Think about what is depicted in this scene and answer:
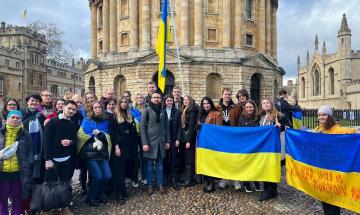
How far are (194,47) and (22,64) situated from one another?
41472 mm

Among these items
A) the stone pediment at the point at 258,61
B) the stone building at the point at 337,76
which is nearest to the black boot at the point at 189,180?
the stone pediment at the point at 258,61

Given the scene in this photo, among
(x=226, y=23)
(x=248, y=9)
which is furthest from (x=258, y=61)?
(x=248, y=9)

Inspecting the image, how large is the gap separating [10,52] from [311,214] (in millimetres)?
62670

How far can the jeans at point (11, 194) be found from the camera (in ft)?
20.5

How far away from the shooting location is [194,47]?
33.6 meters

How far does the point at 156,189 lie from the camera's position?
29.2 feet

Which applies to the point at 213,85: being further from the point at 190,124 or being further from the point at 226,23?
the point at 190,124

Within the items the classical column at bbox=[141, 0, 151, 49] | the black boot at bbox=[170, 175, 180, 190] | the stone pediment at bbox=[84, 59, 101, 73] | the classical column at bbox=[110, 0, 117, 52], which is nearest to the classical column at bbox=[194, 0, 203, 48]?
the classical column at bbox=[141, 0, 151, 49]

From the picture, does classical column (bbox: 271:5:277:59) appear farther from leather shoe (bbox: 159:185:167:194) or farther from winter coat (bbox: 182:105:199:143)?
leather shoe (bbox: 159:185:167:194)

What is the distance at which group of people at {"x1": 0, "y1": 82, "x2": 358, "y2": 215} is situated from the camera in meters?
6.32

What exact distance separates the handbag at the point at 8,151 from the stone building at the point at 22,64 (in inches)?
2203

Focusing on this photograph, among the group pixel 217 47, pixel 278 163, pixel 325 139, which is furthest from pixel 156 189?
pixel 217 47

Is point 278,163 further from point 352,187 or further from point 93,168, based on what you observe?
point 93,168

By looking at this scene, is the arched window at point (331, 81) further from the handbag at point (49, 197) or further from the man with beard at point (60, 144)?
the handbag at point (49, 197)
